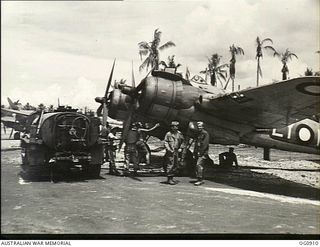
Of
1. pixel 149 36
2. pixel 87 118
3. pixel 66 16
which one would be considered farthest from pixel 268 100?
pixel 66 16

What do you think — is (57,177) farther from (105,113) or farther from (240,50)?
(240,50)

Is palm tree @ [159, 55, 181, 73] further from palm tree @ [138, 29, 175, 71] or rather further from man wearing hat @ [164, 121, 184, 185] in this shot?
man wearing hat @ [164, 121, 184, 185]

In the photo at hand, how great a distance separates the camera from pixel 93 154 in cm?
810

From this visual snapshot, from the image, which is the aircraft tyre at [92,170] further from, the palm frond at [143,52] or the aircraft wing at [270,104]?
the aircraft wing at [270,104]

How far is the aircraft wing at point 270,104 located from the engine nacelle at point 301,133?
2.77ft

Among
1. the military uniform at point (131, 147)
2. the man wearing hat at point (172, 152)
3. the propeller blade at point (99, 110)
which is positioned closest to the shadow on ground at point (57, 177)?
the military uniform at point (131, 147)

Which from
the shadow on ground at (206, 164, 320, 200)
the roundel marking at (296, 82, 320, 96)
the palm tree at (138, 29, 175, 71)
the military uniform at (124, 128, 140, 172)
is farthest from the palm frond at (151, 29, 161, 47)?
the shadow on ground at (206, 164, 320, 200)

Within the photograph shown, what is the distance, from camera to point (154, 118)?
353 inches

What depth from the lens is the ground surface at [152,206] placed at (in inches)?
194

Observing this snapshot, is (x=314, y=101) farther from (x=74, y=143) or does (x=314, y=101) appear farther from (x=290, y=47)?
(x=74, y=143)

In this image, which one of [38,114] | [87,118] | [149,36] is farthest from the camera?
[38,114]

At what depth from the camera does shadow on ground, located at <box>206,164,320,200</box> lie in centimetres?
740

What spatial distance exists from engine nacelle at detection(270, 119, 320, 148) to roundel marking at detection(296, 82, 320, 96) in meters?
3.44

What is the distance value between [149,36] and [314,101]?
3.56 metres
